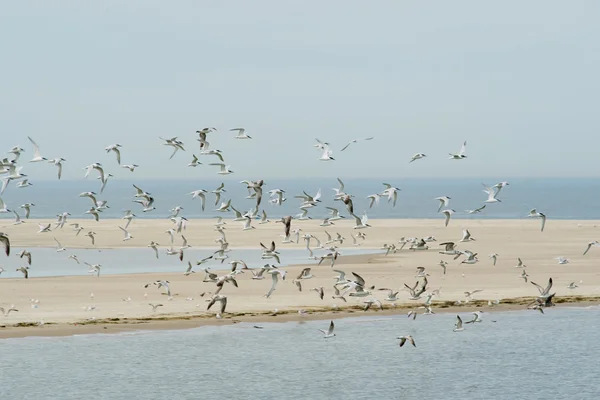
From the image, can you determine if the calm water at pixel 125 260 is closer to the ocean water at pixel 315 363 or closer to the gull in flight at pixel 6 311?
the gull in flight at pixel 6 311

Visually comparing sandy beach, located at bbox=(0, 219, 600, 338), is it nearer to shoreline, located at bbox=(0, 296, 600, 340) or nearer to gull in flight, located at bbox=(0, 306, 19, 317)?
shoreline, located at bbox=(0, 296, 600, 340)

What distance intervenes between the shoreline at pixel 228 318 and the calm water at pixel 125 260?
12.9 metres

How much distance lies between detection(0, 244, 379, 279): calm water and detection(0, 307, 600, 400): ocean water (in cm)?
1610

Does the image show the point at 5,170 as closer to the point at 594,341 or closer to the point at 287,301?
the point at 287,301

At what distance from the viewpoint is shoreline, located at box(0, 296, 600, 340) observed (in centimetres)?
3081

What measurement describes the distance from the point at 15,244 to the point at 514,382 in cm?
4699

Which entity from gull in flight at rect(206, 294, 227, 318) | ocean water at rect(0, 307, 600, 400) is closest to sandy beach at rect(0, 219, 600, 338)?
gull in flight at rect(206, 294, 227, 318)

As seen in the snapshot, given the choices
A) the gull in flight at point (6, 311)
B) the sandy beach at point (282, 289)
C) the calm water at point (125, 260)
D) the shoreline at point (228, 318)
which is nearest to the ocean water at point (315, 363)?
the shoreline at point (228, 318)

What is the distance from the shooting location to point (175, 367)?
26562 millimetres

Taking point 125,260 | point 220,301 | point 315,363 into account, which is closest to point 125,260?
point 125,260

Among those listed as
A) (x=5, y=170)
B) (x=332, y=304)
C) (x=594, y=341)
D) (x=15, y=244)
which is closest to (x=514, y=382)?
(x=594, y=341)

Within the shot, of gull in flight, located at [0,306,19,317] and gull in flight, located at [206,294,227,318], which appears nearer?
gull in flight, located at [206,294,227,318]

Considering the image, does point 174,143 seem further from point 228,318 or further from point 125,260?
point 125,260

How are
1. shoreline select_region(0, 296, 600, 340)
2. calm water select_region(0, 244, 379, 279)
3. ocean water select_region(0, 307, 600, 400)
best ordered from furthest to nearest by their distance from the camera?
calm water select_region(0, 244, 379, 279), shoreline select_region(0, 296, 600, 340), ocean water select_region(0, 307, 600, 400)
